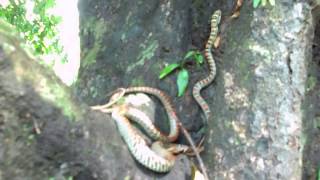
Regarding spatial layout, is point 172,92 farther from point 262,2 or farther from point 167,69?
point 262,2

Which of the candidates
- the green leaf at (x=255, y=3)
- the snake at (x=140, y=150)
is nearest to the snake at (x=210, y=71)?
the green leaf at (x=255, y=3)

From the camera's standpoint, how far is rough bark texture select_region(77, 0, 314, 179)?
351 centimetres

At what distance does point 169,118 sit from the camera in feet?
13.1

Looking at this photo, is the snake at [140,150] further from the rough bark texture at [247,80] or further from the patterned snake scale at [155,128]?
the rough bark texture at [247,80]

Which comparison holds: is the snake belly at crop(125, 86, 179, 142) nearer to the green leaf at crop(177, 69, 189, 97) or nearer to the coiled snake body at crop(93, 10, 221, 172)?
the coiled snake body at crop(93, 10, 221, 172)

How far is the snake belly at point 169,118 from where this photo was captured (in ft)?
12.2

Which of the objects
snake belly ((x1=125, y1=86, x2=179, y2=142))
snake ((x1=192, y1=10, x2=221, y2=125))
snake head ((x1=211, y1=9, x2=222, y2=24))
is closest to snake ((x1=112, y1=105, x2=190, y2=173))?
snake belly ((x1=125, y1=86, x2=179, y2=142))

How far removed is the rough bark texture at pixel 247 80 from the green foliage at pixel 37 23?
4.60m

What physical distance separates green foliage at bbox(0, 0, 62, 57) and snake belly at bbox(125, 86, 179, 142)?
4.69 m

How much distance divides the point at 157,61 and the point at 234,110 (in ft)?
2.80

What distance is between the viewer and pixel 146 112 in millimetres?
3887

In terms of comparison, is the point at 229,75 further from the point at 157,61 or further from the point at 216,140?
the point at 157,61

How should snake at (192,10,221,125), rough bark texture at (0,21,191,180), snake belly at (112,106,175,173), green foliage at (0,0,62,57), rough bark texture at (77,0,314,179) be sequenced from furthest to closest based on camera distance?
green foliage at (0,0,62,57), snake at (192,10,221,125), rough bark texture at (77,0,314,179), snake belly at (112,106,175,173), rough bark texture at (0,21,191,180)

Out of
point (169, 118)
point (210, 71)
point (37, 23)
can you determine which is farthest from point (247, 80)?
point (37, 23)
